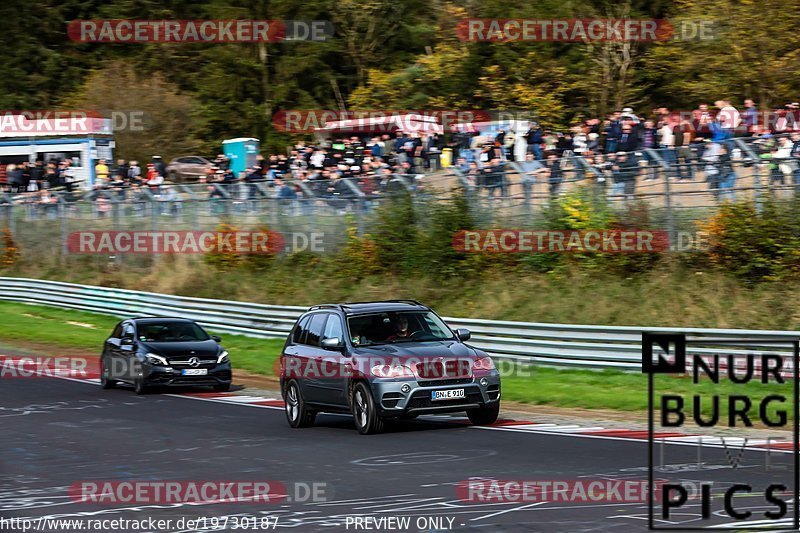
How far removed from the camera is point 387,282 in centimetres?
3156

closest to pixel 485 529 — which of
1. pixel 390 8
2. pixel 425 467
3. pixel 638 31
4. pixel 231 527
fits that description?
pixel 231 527

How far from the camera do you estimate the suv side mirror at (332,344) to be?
1570cm

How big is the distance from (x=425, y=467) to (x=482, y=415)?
3.85 metres

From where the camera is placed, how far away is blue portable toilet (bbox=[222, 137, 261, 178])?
4960cm

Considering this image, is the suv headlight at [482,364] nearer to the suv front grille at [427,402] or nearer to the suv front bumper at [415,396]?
the suv front bumper at [415,396]

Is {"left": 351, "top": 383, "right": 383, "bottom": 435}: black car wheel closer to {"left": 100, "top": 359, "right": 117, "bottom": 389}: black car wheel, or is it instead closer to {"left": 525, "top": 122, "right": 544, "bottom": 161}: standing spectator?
{"left": 100, "top": 359, "right": 117, "bottom": 389}: black car wheel

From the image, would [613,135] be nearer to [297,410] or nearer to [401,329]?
[401,329]

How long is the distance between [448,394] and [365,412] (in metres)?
1.14

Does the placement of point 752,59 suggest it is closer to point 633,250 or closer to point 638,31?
point 638,31
